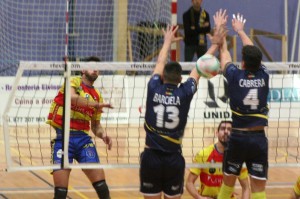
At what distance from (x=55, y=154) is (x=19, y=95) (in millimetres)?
8079

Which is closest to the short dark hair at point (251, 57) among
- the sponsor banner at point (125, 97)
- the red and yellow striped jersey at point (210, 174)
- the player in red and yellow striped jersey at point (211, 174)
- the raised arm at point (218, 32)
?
the raised arm at point (218, 32)

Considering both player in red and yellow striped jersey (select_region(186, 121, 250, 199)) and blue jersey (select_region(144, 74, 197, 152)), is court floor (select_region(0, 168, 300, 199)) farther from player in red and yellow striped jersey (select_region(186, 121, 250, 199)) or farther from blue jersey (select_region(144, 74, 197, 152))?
blue jersey (select_region(144, 74, 197, 152))

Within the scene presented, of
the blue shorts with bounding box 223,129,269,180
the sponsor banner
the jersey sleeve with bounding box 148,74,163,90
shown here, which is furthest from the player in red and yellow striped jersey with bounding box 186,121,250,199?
the sponsor banner

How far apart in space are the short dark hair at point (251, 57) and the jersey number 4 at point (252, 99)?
0.82 feet

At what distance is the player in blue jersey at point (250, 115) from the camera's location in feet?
26.0

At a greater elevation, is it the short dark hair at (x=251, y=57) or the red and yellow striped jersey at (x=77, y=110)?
the short dark hair at (x=251, y=57)

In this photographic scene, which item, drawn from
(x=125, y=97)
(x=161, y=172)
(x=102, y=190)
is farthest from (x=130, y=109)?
(x=161, y=172)

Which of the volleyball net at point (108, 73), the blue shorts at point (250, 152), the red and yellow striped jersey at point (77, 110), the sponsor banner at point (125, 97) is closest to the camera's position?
the blue shorts at point (250, 152)

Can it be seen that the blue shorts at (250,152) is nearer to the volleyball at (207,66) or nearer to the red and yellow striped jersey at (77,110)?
the volleyball at (207,66)

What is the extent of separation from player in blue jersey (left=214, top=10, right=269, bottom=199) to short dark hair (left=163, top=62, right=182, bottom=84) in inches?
37.8

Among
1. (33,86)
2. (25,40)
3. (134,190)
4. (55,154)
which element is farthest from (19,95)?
(55,154)

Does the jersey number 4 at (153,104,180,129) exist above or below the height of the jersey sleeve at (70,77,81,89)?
below

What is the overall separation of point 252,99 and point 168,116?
3.88 ft

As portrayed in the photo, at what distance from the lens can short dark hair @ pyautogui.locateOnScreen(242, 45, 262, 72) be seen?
7.84 m
